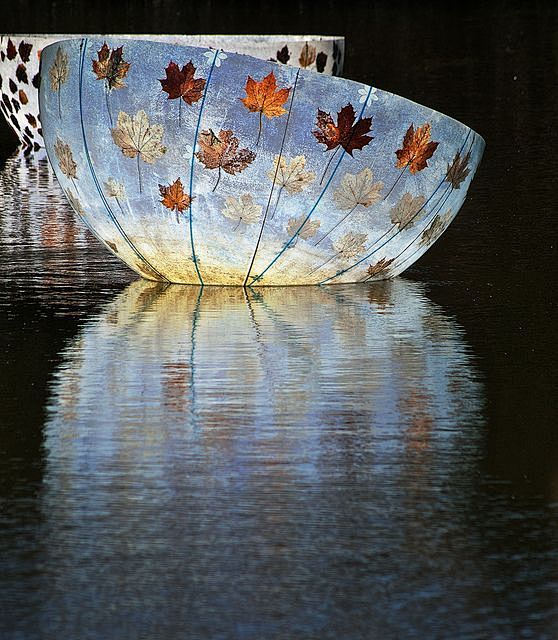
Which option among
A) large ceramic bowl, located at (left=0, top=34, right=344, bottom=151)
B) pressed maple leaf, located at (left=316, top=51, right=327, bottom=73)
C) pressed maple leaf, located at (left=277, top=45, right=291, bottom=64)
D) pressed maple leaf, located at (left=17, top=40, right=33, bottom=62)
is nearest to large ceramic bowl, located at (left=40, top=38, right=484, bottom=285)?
large ceramic bowl, located at (left=0, top=34, right=344, bottom=151)

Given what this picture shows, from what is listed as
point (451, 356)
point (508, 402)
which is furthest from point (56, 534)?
point (451, 356)

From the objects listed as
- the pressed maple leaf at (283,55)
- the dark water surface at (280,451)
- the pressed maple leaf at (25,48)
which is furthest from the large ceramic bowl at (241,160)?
the pressed maple leaf at (25,48)

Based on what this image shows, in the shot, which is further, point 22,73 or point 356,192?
point 22,73

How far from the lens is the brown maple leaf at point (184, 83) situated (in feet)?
21.7

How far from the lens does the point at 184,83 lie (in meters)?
6.62

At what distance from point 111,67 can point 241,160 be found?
1.93ft

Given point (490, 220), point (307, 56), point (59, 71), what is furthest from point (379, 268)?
point (307, 56)

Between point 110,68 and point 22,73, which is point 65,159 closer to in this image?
point 110,68

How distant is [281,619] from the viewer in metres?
3.43

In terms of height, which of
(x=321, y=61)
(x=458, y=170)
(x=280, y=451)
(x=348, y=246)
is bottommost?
(x=280, y=451)

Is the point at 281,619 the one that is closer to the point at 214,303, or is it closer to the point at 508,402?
the point at 508,402

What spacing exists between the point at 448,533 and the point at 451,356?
1.97 metres

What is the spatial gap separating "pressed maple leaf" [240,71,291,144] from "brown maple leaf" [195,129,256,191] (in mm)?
132

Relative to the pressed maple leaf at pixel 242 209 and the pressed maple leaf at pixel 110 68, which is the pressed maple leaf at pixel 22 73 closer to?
the pressed maple leaf at pixel 110 68
